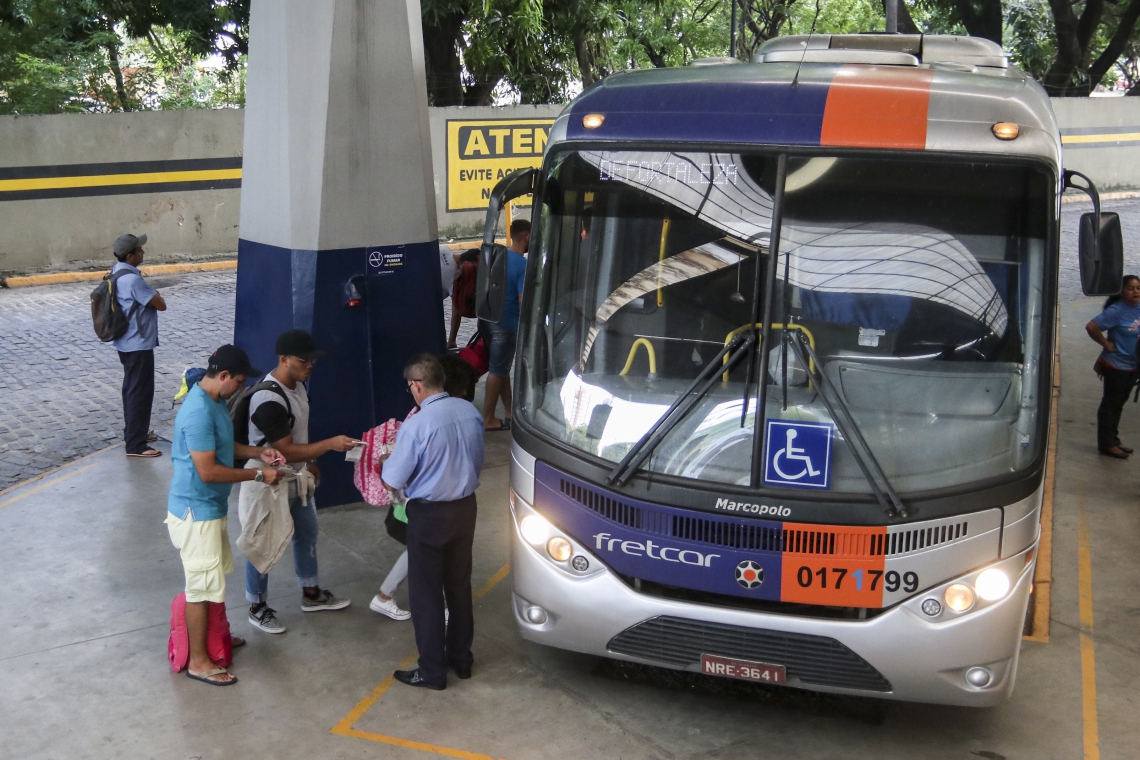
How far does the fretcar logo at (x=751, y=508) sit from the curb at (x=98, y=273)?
44.1 feet

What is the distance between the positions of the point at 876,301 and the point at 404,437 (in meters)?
2.38

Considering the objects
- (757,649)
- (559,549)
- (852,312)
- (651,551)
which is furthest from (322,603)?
(852,312)

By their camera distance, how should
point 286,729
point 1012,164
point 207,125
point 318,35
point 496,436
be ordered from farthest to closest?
point 207,125, point 496,436, point 318,35, point 286,729, point 1012,164

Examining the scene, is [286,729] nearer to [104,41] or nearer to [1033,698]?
[1033,698]

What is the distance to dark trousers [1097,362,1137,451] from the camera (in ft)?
32.3

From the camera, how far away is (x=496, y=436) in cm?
1039

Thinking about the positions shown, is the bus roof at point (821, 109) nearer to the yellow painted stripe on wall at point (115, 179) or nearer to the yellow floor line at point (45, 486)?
the yellow floor line at point (45, 486)

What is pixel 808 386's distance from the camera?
5086 mm

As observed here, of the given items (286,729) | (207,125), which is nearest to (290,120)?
(286,729)

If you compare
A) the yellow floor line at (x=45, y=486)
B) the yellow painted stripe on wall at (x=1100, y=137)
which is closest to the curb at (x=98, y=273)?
the yellow floor line at (x=45, y=486)

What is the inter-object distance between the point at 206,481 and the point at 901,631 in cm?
340

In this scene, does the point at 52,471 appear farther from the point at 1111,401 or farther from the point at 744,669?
the point at 1111,401

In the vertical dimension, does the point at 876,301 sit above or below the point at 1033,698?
above

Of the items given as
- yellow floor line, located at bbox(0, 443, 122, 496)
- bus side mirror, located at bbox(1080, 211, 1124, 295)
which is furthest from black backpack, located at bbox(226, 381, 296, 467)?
bus side mirror, located at bbox(1080, 211, 1124, 295)
